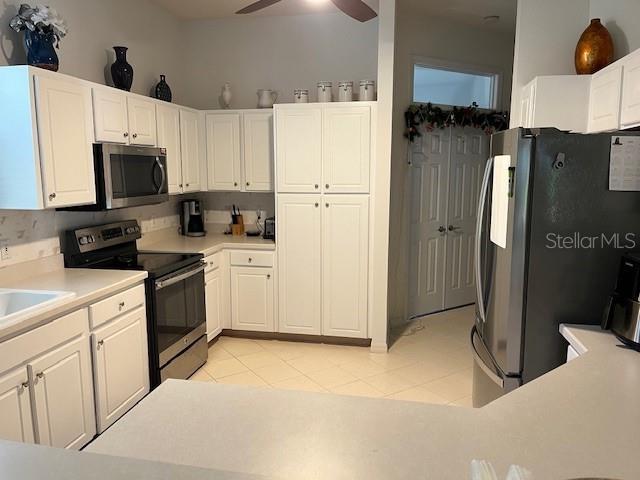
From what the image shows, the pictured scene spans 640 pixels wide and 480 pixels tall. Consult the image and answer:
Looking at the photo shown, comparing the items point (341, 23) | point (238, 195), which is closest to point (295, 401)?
point (238, 195)

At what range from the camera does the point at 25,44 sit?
260 centimetres

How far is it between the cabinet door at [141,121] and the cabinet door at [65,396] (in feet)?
4.98

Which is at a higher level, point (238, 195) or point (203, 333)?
point (238, 195)

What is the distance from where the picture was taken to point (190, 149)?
4133 mm

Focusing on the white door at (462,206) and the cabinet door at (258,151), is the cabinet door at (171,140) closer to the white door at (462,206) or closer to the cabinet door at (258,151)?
the cabinet door at (258,151)

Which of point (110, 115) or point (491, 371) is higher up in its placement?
point (110, 115)

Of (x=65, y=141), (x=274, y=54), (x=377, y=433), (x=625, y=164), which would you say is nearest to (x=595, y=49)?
(x=625, y=164)

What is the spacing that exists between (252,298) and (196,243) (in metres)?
0.69

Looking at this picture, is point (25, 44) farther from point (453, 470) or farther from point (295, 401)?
point (453, 470)

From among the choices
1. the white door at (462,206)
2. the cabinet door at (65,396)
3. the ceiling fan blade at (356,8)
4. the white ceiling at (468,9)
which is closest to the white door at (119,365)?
the cabinet door at (65,396)

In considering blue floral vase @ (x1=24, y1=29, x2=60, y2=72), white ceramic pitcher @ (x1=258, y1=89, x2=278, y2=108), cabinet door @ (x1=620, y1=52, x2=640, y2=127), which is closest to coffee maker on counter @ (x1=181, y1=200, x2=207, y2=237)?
white ceramic pitcher @ (x1=258, y1=89, x2=278, y2=108)

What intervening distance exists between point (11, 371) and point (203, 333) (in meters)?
1.80

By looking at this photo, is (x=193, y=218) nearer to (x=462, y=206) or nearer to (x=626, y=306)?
(x=462, y=206)

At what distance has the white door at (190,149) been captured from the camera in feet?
13.2
